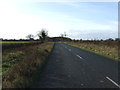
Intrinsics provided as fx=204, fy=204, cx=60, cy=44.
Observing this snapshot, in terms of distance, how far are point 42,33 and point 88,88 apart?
114867 millimetres

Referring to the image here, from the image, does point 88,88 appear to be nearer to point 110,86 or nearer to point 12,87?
point 110,86

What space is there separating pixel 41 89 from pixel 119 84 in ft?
11.4

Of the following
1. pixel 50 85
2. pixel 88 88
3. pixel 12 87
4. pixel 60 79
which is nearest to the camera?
pixel 12 87

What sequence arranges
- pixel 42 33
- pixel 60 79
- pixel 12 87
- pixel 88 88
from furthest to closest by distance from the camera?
1. pixel 42 33
2. pixel 60 79
3. pixel 88 88
4. pixel 12 87

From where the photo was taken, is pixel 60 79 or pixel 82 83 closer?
pixel 82 83

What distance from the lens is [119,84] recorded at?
8.98m

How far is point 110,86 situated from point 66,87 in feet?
6.13

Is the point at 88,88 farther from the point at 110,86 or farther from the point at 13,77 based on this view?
the point at 13,77

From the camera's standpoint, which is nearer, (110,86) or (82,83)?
(110,86)

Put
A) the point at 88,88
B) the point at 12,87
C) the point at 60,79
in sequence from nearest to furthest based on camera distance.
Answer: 1. the point at 12,87
2. the point at 88,88
3. the point at 60,79

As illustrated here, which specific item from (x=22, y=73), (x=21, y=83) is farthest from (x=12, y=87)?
(x=22, y=73)

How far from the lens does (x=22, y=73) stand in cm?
1033

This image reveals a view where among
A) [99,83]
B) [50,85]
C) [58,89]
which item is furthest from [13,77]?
[99,83]

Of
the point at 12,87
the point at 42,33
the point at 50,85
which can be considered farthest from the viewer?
the point at 42,33
